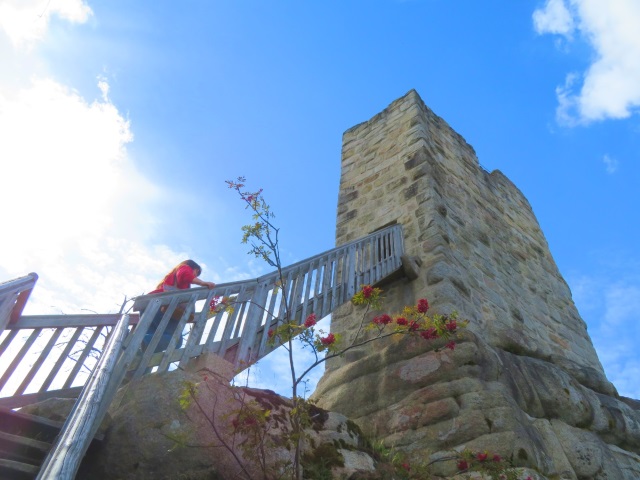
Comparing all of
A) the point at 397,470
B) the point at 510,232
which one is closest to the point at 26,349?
the point at 397,470

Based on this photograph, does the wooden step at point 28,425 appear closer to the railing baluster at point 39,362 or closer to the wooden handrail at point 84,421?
the wooden handrail at point 84,421

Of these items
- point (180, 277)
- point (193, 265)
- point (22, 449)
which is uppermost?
point (193, 265)

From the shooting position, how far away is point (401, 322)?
3.39 meters

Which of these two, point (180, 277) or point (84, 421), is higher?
point (180, 277)

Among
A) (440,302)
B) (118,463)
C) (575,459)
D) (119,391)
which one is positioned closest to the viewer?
(118,463)

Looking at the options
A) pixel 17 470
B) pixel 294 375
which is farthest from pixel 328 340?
pixel 17 470

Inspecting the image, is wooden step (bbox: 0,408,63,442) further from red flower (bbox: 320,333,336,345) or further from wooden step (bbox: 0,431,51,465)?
red flower (bbox: 320,333,336,345)

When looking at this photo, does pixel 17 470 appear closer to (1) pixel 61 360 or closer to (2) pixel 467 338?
(1) pixel 61 360

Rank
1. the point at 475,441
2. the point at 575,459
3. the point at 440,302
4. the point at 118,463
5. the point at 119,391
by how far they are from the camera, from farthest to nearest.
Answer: the point at 440,302 < the point at 575,459 < the point at 475,441 < the point at 119,391 < the point at 118,463

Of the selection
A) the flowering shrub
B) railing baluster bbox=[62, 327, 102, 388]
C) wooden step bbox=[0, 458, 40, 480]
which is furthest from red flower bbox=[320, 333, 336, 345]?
wooden step bbox=[0, 458, 40, 480]

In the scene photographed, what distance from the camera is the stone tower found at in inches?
141

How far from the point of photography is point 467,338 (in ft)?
13.2

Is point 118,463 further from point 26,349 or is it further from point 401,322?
point 401,322

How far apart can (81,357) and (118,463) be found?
2.38 ft
